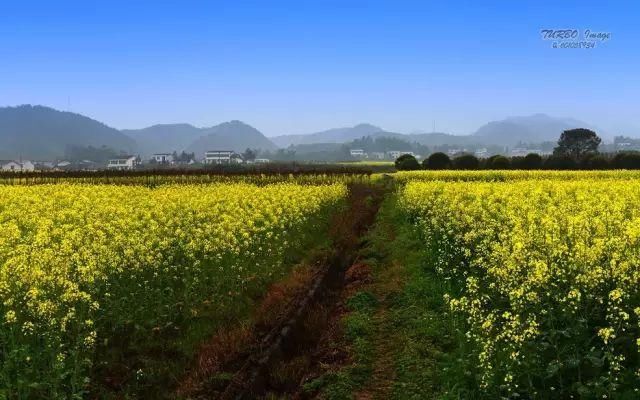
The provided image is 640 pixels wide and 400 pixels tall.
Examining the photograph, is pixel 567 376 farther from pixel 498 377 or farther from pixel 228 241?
pixel 228 241

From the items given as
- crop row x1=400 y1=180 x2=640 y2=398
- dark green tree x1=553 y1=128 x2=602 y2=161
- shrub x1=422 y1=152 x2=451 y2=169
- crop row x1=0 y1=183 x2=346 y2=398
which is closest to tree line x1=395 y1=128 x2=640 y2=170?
shrub x1=422 y1=152 x2=451 y2=169

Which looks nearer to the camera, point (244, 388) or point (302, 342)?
point (244, 388)

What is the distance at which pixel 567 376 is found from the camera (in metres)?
7.04

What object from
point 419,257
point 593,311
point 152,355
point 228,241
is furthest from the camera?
point 419,257

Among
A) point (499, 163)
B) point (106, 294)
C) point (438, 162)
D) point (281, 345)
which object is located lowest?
point (281, 345)

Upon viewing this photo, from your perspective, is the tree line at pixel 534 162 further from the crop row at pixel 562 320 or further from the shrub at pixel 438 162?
the crop row at pixel 562 320

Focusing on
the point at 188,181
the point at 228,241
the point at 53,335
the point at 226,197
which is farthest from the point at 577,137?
Answer: the point at 53,335

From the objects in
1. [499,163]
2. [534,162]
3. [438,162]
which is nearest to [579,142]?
[534,162]

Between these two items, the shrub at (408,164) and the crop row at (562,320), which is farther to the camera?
the shrub at (408,164)

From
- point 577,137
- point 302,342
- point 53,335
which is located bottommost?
point 302,342

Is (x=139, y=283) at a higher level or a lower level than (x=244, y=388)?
higher

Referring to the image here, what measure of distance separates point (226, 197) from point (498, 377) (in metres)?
19.5

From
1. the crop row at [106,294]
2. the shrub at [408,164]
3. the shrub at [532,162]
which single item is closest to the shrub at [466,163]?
the shrub at [408,164]

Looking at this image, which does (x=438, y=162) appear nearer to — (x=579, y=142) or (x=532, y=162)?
(x=532, y=162)
